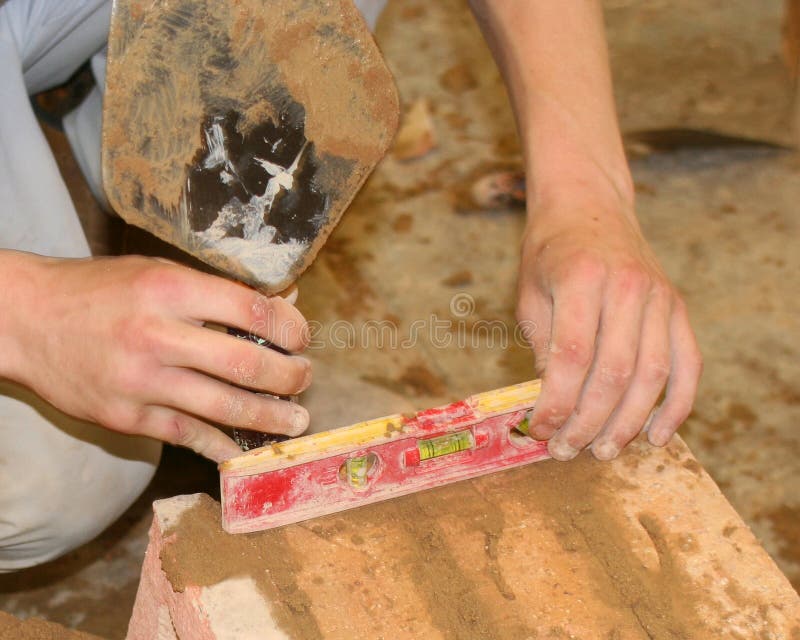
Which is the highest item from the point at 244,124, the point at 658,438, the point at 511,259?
the point at 244,124

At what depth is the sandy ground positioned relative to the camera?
2.08 metres

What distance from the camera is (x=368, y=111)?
3.95 feet

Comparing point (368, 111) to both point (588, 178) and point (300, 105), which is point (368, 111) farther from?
point (588, 178)

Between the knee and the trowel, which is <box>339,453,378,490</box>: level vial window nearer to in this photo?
the trowel

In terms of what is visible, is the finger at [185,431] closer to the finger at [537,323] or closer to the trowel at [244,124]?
the trowel at [244,124]

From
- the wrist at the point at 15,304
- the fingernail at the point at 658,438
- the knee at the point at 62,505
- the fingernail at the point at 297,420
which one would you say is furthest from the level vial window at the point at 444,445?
the knee at the point at 62,505

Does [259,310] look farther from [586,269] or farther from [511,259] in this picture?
[511,259]

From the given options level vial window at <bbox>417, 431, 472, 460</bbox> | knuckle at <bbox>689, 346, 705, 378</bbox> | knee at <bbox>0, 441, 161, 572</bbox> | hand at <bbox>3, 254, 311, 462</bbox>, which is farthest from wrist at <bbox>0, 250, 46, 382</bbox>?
knuckle at <bbox>689, 346, 705, 378</bbox>

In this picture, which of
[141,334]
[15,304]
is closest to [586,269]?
[141,334]

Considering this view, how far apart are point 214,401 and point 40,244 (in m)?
0.57

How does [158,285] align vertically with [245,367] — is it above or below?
above

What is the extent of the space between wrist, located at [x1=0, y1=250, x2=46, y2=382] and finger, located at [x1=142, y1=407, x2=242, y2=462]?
183 millimetres

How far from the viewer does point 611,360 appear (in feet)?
4.21

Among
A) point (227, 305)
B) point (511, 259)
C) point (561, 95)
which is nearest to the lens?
point (227, 305)
